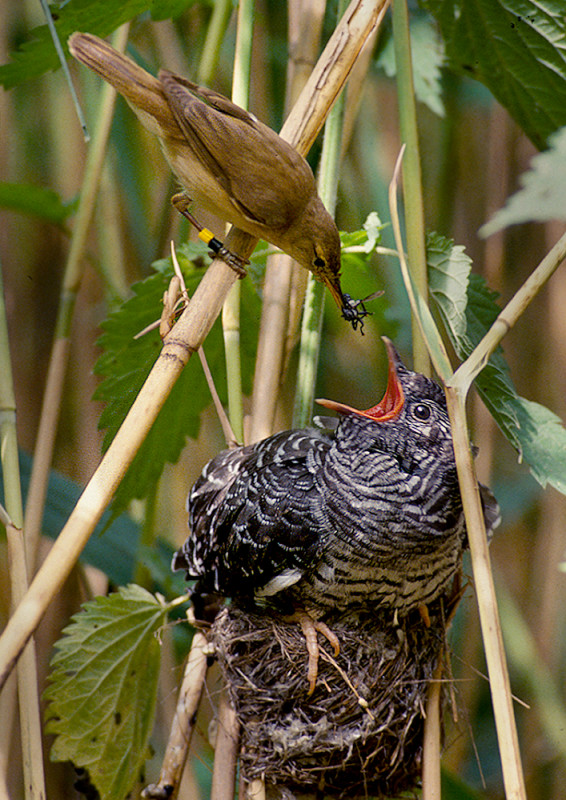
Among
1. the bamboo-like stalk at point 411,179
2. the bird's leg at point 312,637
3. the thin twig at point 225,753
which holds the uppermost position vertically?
the bamboo-like stalk at point 411,179

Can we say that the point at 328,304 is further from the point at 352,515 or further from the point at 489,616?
the point at 489,616

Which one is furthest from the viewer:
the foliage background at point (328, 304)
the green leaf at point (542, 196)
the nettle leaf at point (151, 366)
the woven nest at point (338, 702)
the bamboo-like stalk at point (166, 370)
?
the foliage background at point (328, 304)

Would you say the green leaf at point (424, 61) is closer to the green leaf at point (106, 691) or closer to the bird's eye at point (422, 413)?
the bird's eye at point (422, 413)

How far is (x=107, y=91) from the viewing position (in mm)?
1352

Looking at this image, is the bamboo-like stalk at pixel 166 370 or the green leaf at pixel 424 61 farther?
the green leaf at pixel 424 61

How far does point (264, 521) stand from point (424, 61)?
98cm

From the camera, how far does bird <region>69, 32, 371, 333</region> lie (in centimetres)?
102

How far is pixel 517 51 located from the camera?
1.27m

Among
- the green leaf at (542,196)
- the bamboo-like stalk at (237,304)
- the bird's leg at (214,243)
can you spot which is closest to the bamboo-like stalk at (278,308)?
the bamboo-like stalk at (237,304)

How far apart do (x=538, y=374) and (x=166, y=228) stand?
46.2 inches

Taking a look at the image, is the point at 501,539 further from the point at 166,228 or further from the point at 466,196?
the point at 166,228

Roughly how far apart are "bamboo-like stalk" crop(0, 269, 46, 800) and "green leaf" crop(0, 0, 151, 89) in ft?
1.73

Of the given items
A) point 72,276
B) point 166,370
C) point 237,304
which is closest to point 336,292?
point 237,304

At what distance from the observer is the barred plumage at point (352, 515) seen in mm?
1020
